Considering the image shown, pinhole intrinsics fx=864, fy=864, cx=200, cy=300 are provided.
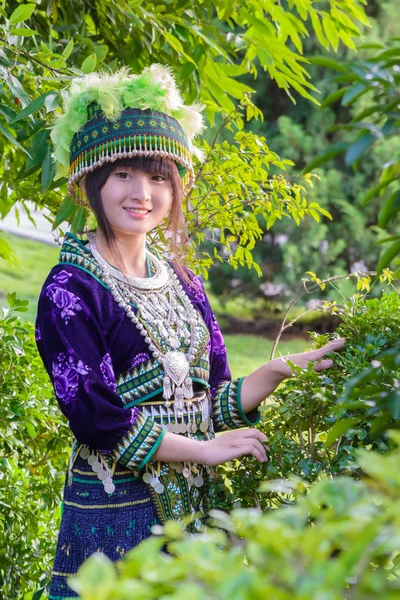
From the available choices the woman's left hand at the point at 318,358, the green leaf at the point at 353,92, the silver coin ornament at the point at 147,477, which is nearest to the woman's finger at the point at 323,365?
the woman's left hand at the point at 318,358

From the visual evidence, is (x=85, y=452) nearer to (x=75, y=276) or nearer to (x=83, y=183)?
(x=75, y=276)

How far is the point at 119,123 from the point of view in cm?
203

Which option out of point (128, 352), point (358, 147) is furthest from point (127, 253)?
point (358, 147)

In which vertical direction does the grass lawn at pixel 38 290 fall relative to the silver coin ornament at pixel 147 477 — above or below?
below

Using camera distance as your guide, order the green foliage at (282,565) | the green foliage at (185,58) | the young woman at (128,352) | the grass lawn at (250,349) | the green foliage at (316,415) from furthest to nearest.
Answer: the grass lawn at (250,349)
the green foliage at (185,58)
the young woman at (128,352)
the green foliage at (316,415)
the green foliage at (282,565)

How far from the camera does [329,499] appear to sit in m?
0.77

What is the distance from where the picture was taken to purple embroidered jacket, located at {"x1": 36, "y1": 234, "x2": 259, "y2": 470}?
1.83 meters

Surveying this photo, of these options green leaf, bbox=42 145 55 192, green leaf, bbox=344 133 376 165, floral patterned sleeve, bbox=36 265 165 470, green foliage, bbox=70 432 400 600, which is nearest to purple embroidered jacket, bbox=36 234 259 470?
floral patterned sleeve, bbox=36 265 165 470

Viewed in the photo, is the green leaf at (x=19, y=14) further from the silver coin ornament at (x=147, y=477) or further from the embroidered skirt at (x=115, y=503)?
the silver coin ornament at (x=147, y=477)

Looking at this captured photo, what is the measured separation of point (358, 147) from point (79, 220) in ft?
4.83

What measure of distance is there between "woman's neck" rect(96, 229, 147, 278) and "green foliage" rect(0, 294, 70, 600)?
31.3 inches

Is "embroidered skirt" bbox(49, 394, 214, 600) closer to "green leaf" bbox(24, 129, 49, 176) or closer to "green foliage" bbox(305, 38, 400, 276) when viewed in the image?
"green leaf" bbox(24, 129, 49, 176)

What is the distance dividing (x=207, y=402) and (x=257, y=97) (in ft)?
26.4

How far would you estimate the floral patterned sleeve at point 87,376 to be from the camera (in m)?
1.82
